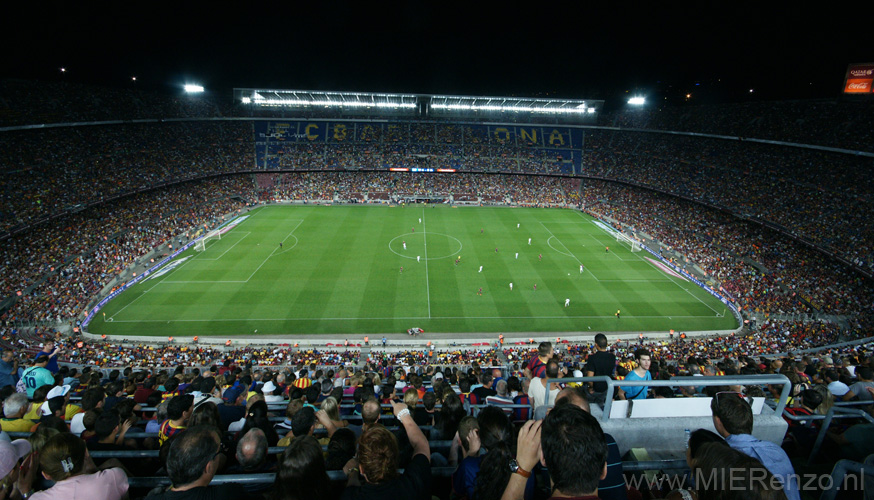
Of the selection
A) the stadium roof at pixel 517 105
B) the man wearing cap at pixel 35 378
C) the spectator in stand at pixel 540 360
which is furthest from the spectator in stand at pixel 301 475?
the stadium roof at pixel 517 105

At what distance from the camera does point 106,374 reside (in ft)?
57.6

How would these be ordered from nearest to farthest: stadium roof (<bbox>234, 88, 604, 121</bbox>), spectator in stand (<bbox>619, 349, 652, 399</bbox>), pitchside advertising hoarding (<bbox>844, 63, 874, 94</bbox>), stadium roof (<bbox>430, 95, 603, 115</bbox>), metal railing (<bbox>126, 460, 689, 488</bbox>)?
metal railing (<bbox>126, 460, 689, 488</bbox>)
spectator in stand (<bbox>619, 349, 652, 399</bbox>)
pitchside advertising hoarding (<bbox>844, 63, 874, 94</bbox>)
stadium roof (<bbox>234, 88, 604, 121</bbox>)
stadium roof (<bbox>430, 95, 603, 115</bbox>)

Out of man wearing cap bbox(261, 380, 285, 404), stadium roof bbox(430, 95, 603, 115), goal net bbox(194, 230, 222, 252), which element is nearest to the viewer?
man wearing cap bbox(261, 380, 285, 404)

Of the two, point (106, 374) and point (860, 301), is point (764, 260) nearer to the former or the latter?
point (860, 301)

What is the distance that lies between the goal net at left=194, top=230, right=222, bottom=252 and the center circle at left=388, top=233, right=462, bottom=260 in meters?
20.2

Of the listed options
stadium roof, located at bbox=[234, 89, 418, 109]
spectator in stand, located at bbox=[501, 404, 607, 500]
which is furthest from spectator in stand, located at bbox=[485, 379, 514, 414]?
stadium roof, located at bbox=[234, 89, 418, 109]

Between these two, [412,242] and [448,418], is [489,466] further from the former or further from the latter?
[412,242]

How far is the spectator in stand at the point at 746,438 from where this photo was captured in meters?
3.83

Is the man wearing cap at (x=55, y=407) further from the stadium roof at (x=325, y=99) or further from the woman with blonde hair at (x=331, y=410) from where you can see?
the stadium roof at (x=325, y=99)

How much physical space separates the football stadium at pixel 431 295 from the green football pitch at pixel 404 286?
287 millimetres

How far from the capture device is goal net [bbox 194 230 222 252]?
44375 mm

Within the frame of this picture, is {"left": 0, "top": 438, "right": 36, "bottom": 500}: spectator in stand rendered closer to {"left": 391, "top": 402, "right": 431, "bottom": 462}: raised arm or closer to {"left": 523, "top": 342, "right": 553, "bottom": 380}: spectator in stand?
{"left": 391, "top": 402, "right": 431, "bottom": 462}: raised arm

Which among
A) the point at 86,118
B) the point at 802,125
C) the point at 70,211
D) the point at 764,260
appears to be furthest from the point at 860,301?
the point at 86,118

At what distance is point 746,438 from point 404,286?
109 feet
